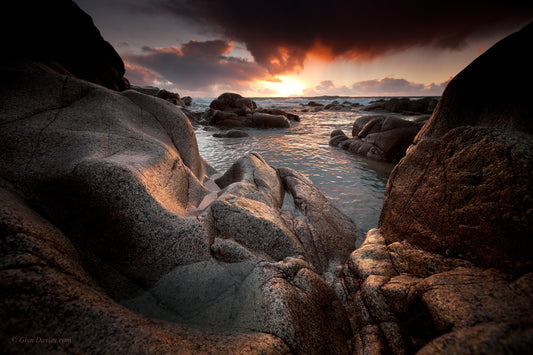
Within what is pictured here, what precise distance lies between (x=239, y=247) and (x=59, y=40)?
628 centimetres

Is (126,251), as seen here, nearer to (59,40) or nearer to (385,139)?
(59,40)

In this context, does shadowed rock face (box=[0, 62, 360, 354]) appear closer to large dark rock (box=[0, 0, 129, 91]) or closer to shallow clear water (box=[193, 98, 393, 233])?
large dark rock (box=[0, 0, 129, 91])

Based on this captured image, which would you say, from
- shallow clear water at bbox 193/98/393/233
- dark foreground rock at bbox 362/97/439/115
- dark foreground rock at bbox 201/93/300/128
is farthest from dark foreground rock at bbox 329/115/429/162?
dark foreground rock at bbox 362/97/439/115

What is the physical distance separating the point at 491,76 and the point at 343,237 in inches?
138

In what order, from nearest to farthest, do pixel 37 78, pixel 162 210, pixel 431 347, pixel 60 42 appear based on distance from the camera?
pixel 431 347 → pixel 162 210 → pixel 37 78 → pixel 60 42

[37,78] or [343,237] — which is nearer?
[37,78]

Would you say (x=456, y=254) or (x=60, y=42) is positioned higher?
(x=60, y=42)

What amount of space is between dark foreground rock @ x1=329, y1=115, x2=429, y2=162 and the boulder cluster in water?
701 centimetres

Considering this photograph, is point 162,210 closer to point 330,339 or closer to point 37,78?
point 330,339

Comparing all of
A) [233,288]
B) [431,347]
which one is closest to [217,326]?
[233,288]

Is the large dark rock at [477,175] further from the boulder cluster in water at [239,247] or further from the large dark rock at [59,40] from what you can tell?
the large dark rock at [59,40]

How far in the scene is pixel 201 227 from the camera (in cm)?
241

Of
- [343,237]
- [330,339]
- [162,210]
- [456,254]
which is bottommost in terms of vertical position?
[343,237]

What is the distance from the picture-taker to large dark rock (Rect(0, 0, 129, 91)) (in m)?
3.37
